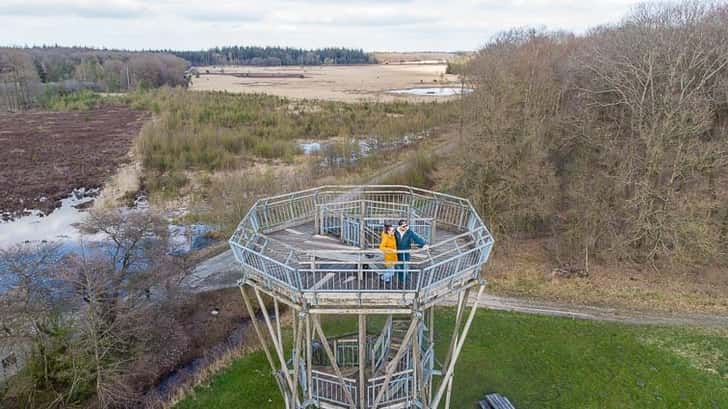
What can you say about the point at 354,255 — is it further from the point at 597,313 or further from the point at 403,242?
the point at 597,313

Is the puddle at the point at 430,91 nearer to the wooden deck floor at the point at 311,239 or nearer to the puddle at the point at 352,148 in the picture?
the puddle at the point at 352,148

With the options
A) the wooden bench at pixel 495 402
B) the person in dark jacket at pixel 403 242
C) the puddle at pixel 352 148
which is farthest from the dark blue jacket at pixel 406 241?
the puddle at pixel 352 148

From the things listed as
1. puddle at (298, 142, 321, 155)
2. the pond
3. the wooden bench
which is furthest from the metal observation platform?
puddle at (298, 142, 321, 155)

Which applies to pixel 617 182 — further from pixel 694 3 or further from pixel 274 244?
pixel 274 244

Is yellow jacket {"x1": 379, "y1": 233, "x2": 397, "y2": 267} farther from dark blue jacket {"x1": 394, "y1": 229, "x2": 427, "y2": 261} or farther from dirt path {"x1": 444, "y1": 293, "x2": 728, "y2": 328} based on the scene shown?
dirt path {"x1": 444, "y1": 293, "x2": 728, "y2": 328}

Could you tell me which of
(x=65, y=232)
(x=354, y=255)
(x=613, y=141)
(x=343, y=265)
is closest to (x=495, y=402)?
(x=354, y=255)

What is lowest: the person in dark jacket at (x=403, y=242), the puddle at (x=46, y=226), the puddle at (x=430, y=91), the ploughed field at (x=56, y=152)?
Answer: the puddle at (x=46, y=226)
